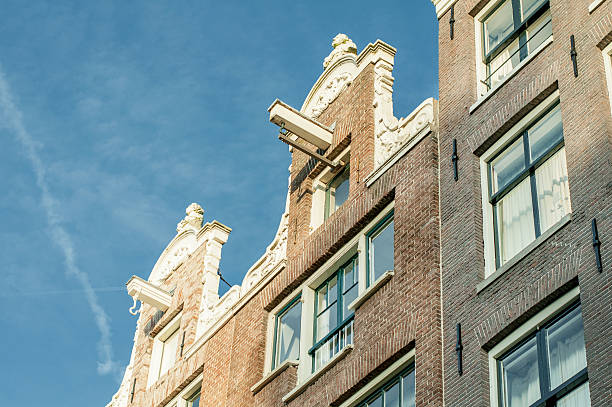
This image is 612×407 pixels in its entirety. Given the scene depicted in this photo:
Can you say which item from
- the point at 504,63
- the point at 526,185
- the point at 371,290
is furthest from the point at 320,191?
the point at 526,185

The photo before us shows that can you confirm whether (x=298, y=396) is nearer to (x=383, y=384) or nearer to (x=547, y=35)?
(x=383, y=384)

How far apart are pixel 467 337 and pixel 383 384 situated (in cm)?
262

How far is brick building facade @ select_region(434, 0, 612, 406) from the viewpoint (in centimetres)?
1625

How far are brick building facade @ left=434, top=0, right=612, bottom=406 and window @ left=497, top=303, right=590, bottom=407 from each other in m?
0.02

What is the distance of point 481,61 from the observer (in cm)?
2222

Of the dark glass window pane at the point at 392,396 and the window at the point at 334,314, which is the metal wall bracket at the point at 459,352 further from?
the window at the point at 334,314

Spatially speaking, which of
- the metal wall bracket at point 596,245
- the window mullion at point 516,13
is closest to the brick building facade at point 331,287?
the window mullion at point 516,13

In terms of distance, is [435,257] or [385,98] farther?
[385,98]

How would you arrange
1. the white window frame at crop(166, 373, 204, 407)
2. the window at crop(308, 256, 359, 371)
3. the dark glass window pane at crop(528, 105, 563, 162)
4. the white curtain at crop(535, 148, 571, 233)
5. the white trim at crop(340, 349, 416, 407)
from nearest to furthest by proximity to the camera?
the white curtain at crop(535, 148, 571, 233) < the dark glass window pane at crop(528, 105, 563, 162) < the white trim at crop(340, 349, 416, 407) < the window at crop(308, 256, 359, 371) < the white window frame at crop(166, 373, 204, 407)

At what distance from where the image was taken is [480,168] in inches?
791

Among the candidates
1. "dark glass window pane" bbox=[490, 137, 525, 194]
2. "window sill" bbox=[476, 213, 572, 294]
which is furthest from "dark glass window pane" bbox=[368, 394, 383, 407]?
"dark glass window pane" bbox=[490, 137, 525, 194]

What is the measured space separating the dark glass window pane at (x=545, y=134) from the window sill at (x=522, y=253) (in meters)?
1.77

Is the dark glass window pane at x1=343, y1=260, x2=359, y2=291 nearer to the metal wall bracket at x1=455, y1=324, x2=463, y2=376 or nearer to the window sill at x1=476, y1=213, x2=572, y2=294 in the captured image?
the metal wall bracket at x1=455, y1=324, x2=463, y2=376

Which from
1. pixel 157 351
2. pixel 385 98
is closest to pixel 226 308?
→ pixel 157 351
